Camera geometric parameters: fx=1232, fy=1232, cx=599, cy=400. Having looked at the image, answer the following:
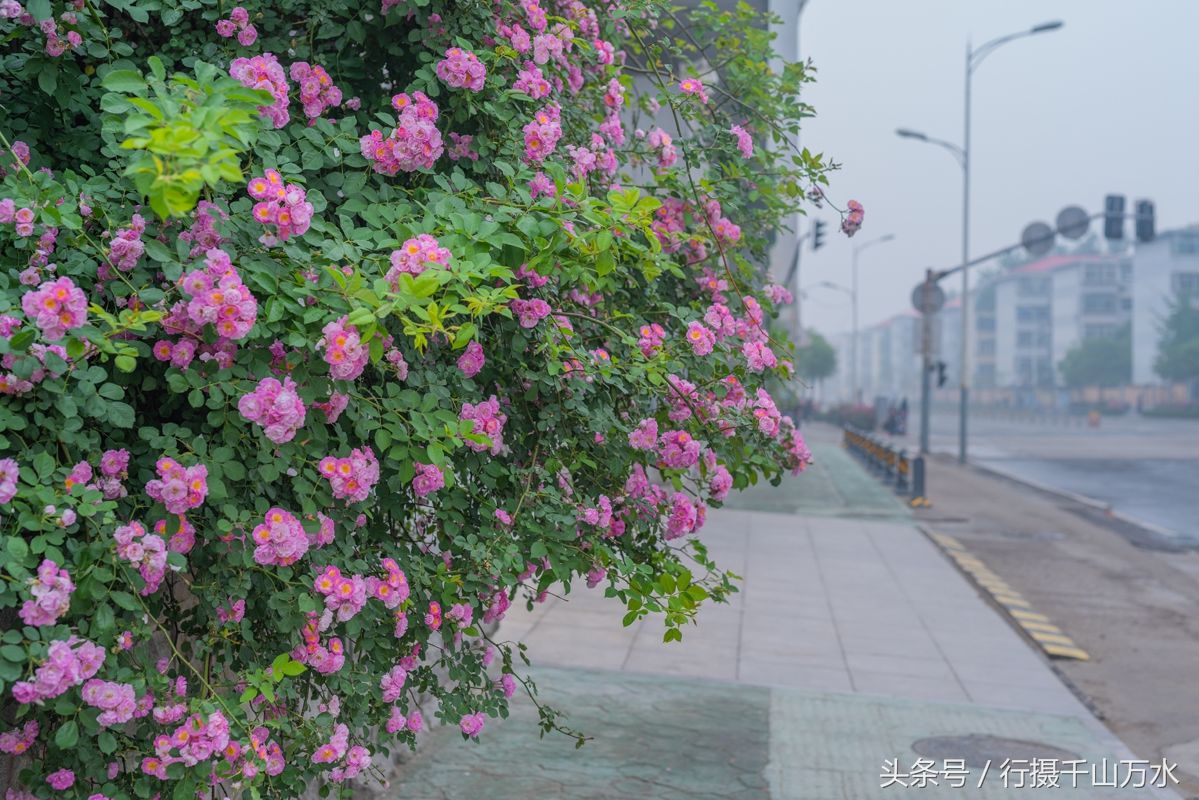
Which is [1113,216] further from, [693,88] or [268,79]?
[268,79]

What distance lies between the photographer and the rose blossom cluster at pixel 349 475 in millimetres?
2820

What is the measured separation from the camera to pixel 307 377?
2756 millimetres

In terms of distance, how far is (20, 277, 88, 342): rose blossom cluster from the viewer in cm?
238

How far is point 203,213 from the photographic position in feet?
9.19

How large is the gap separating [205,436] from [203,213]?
0.51 meters

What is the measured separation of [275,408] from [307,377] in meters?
0.13

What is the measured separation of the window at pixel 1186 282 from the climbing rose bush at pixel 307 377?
112306 millimetres

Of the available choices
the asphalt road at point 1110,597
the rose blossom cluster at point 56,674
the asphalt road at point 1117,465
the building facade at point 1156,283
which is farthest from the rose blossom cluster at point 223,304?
the building facade at point 1156,283

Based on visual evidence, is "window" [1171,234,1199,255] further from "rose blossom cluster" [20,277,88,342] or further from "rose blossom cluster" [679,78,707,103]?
"rose blossom cluster" [20,277,88,342]

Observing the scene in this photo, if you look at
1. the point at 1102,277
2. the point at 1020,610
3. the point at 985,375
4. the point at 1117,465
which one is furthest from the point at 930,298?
the point at 985,375

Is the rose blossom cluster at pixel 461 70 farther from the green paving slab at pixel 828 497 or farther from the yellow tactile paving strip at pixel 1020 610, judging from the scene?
the green paving slab at pixel 828 497

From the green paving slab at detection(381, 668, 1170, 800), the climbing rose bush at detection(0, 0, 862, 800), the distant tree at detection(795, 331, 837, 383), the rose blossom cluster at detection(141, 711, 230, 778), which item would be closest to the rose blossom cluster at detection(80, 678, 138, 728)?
the climbing rose bush at detection(0, 0, 862, 800)

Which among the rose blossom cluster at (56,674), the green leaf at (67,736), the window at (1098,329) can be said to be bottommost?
the green leaf at (67,736)

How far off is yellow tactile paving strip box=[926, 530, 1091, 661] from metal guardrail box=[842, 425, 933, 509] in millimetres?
5779
